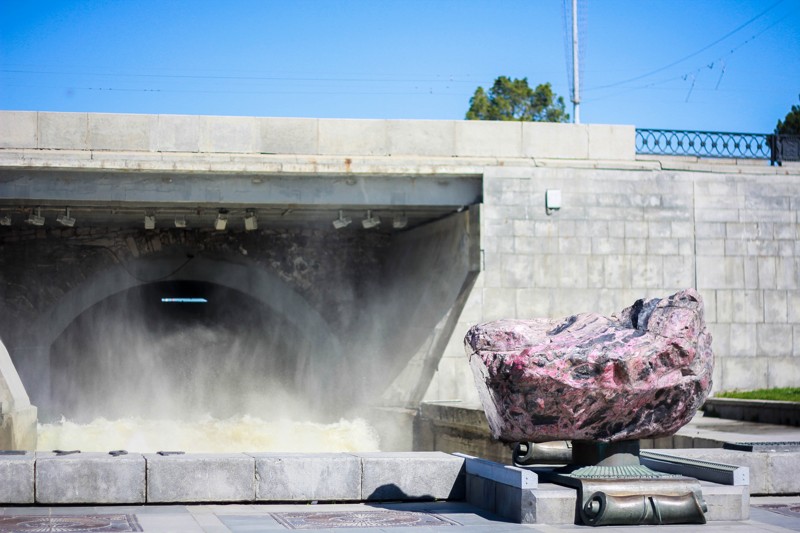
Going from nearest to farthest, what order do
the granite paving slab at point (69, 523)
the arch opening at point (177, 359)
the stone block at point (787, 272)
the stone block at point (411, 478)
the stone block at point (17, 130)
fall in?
the granite paving slab at point (69, 523), the stone block at point (411, 478), the stone block at point (17, 130), the stone block at point (787, 272), the arch opening at point (177, 359)

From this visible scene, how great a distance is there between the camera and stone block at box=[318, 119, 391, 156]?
53.8 feet

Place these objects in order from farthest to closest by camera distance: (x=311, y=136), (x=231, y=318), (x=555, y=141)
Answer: (x=231, y=318) < (x=555, y=141) < (x=311, y=136)

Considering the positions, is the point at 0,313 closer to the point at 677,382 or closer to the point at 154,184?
the point at 154,184

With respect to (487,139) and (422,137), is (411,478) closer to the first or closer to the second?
(422,137)

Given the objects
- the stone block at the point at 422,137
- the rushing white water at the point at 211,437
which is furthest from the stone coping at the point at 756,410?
the rushing white water at the point at 211,437

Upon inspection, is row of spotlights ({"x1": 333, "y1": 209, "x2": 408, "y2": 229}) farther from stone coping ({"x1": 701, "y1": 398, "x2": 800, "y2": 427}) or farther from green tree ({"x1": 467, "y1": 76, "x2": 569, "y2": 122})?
green tree ({"x1": 467, "y1": 76, "x2": 569, "y2": 122})

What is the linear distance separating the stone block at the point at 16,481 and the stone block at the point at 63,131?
958cm

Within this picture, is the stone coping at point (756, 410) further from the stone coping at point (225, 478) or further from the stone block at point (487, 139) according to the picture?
the stone coping at point (225, 478)

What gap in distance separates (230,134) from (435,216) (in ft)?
13.2

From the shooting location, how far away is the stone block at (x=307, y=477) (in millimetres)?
7453

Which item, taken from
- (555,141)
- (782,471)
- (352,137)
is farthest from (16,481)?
(555,141)

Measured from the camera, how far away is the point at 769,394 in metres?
15.7

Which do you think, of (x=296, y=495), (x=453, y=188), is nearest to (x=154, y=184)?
(x=453, y=188)

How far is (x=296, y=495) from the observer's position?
7.50m
